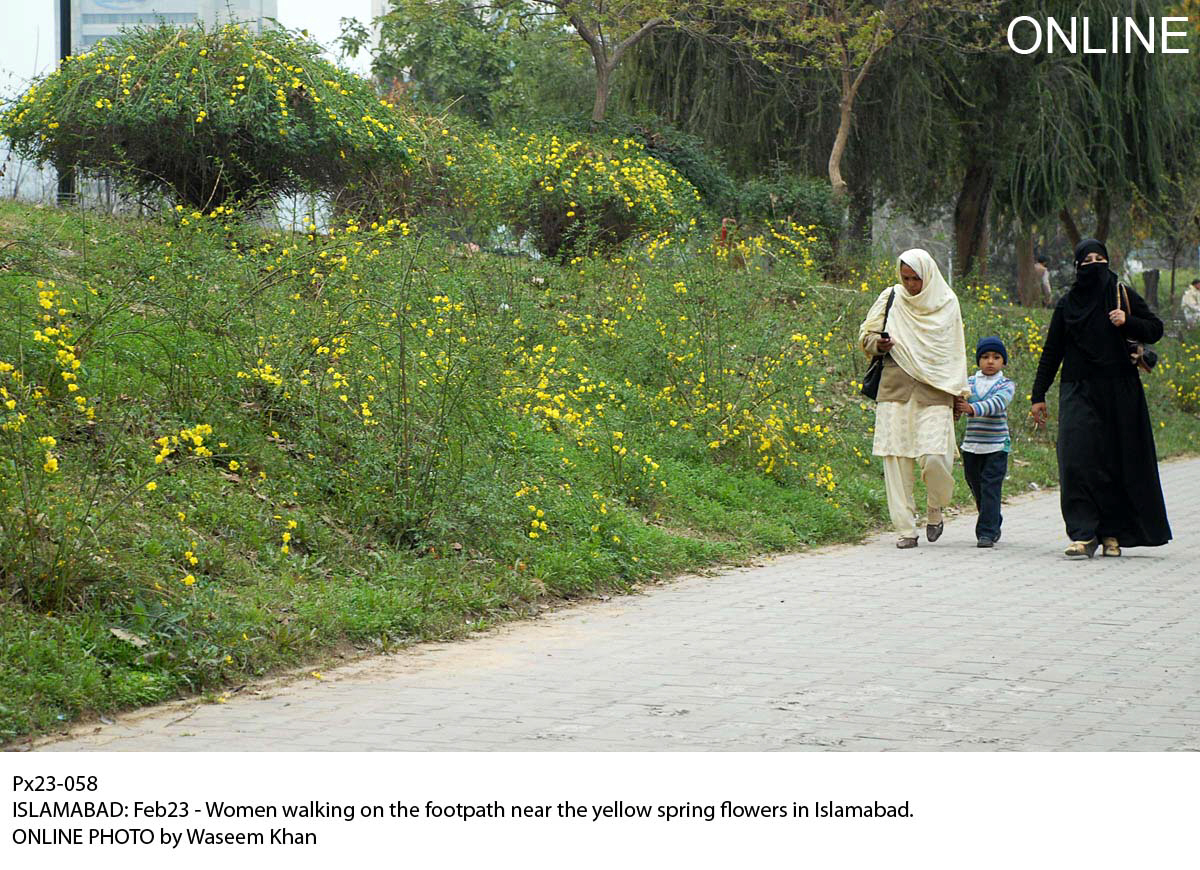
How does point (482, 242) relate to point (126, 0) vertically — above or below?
below

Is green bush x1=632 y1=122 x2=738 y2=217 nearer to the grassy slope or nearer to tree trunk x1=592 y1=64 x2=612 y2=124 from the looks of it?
tree trunk x1=592 y1=64 x2=612 y2=124

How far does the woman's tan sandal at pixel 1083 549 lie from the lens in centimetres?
1060

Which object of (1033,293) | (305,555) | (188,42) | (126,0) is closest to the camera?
(305,555)

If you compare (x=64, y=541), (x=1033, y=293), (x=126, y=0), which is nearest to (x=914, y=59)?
(x=1033, y=293)

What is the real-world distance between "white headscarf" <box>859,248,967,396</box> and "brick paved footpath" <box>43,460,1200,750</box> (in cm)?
192

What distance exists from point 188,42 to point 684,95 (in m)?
12.6

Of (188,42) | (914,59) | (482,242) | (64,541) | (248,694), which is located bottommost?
(248,694)

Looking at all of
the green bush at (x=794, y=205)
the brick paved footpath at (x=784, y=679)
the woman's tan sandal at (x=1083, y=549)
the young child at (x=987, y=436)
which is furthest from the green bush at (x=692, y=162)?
the brick paved footpath at (x=784, y=679)

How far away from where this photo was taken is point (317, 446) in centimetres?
897

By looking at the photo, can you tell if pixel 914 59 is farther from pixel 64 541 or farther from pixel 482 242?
pixel 64 541

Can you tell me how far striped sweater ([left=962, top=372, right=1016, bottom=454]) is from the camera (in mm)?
11273

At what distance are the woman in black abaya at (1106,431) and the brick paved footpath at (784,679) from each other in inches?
37.0

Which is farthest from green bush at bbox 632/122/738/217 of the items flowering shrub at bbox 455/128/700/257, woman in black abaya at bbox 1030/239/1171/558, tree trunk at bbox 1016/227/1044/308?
tree trunk at bbox 1016/227/1044/308

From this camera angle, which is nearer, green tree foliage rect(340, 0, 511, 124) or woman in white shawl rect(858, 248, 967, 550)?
woman in white shawl rect(858, 248, 967, 550)
